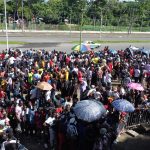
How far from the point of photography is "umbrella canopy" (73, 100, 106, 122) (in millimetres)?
12229

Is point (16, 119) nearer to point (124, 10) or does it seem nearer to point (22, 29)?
point (22, 29)

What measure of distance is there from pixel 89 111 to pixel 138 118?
3.31 meters

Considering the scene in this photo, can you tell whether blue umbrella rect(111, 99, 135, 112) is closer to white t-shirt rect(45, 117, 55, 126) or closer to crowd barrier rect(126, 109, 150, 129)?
crowd barrier rect(126, 109, 150, 129)

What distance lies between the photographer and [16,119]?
13812mm

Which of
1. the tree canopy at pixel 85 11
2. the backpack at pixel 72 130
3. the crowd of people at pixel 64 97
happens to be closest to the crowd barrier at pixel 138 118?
the crowd of people at pixel 64 97

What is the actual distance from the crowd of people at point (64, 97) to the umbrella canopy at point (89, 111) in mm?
195

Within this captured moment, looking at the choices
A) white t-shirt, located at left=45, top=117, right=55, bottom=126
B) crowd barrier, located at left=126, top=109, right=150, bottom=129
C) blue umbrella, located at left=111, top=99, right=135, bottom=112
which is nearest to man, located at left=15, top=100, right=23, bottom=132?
white t-shirt, located at left=45, top=117, right=55, bottom=126

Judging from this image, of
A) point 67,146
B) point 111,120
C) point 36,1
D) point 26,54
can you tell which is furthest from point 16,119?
point 36,1

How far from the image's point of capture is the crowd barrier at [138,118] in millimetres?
14656

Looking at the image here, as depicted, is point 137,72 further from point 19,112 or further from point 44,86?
point 19,112

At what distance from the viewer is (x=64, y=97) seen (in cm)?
1867

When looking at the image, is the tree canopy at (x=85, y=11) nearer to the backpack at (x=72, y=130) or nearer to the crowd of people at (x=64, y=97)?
the crowd of people at (x=64, y=97)

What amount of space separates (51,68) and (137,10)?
3151 inches

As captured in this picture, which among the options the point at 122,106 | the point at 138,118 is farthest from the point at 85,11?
the point at 122,106
